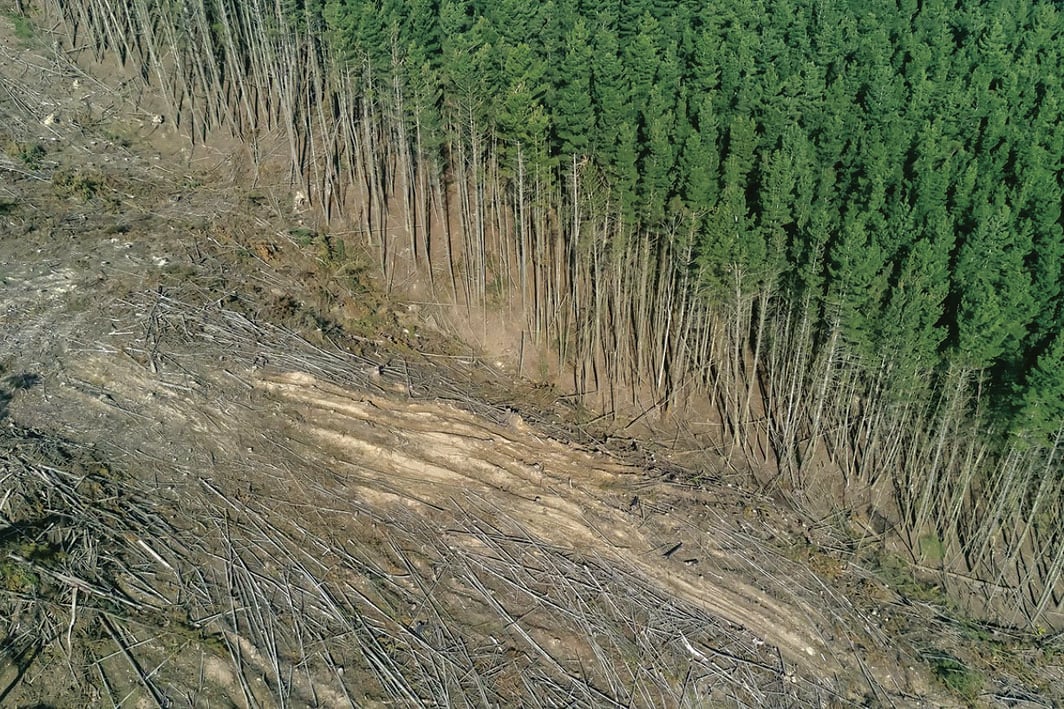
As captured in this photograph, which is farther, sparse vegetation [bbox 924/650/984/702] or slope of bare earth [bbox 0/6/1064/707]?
sparse vegetation [bbox 924/650/984/702]

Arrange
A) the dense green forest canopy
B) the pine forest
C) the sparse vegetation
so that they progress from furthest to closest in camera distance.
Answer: the pine forest < the dense green forest canopy < the sparse vegetation


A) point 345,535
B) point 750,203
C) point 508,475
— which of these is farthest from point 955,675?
point 345,535

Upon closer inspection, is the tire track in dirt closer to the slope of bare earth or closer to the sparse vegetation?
the slope of bare earth

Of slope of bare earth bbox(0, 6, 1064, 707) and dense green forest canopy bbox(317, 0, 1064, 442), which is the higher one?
dense green forest canopy bbox(317, 0, 1064, 442)

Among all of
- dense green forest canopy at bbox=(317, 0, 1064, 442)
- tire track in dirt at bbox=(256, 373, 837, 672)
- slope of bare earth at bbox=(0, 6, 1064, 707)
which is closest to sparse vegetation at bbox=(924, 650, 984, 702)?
slope of bare earth at bbox=(0, 6, 1064, 707)

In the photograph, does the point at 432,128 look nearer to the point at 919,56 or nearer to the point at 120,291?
the point at 120,291

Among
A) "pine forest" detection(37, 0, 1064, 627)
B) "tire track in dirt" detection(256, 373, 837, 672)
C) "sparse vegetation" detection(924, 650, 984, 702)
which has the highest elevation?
"pine forest" detection(37, 0, 1064, 627)

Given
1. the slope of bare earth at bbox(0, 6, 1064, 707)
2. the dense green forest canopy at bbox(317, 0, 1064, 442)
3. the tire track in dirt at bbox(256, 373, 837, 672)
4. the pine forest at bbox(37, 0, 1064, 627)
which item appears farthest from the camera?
the pine forest at bbox(37, 0, 1064, 627)
